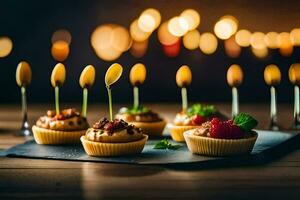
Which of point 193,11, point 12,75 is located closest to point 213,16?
point 193,11

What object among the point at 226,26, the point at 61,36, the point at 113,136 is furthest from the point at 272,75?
the point at 61,36

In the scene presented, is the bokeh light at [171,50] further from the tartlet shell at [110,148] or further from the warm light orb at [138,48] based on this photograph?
the tartlet shell at [110,148]

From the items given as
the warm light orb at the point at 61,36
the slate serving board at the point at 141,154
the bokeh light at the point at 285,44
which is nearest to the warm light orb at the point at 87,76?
the slate serving board at the point at 141,154

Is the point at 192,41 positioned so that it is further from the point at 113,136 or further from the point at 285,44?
the point at 113,136

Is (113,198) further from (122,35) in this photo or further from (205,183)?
(122,35)

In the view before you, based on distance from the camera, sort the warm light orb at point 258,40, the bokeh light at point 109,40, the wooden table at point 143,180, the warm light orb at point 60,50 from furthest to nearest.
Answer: the warm light orb at point 258,40
the bokeh light at point 109,40
the warm light orb at point 60,50
the wooden table at point 143,180

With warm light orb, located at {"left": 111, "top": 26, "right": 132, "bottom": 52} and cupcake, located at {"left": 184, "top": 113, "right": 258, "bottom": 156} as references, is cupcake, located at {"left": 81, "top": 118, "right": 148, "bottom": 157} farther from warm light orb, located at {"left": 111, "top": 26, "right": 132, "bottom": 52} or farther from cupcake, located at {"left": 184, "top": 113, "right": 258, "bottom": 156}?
warm light orb, located at {"left": 111, "top": 26, "right": 132, "bottom": 52}
